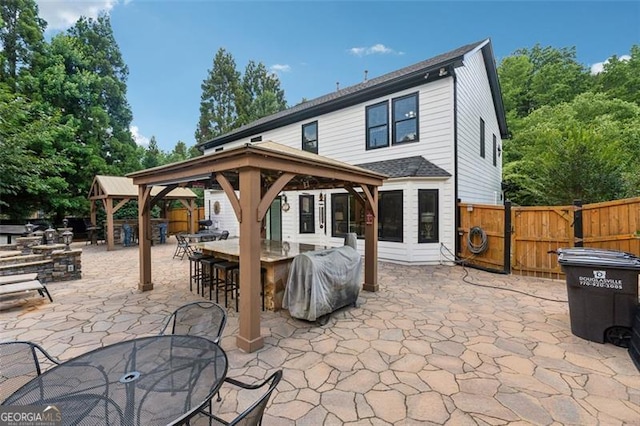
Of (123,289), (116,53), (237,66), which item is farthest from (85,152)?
(237,66)

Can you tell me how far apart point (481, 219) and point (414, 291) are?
343cm

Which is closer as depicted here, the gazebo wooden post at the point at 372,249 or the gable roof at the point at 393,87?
the gazebo wooden post at the point at 372,249

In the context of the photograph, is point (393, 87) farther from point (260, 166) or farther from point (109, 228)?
point (109, 228)

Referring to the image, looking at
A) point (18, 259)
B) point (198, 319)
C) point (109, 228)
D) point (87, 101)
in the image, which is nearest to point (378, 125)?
point (198, 319)

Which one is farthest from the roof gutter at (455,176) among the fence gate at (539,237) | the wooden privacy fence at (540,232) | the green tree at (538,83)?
the green tree at (538,83)

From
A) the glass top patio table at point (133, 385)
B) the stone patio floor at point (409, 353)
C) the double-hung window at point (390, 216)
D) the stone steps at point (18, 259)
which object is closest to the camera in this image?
the glass top patio table at point (133, 385)

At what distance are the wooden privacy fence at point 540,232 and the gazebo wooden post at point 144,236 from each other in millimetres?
8078

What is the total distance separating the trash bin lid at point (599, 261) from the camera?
334 centimetres

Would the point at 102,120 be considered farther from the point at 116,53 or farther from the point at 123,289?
the point at 123,289

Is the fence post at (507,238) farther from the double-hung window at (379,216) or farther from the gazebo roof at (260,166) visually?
the gazebo roof at (260,166)

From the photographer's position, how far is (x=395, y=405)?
2.45 metres

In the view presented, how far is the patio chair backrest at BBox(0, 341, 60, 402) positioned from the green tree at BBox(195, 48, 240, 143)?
25363mm

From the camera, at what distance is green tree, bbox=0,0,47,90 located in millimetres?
13000

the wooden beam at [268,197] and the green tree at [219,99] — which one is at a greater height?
the green tree at [219,99]
